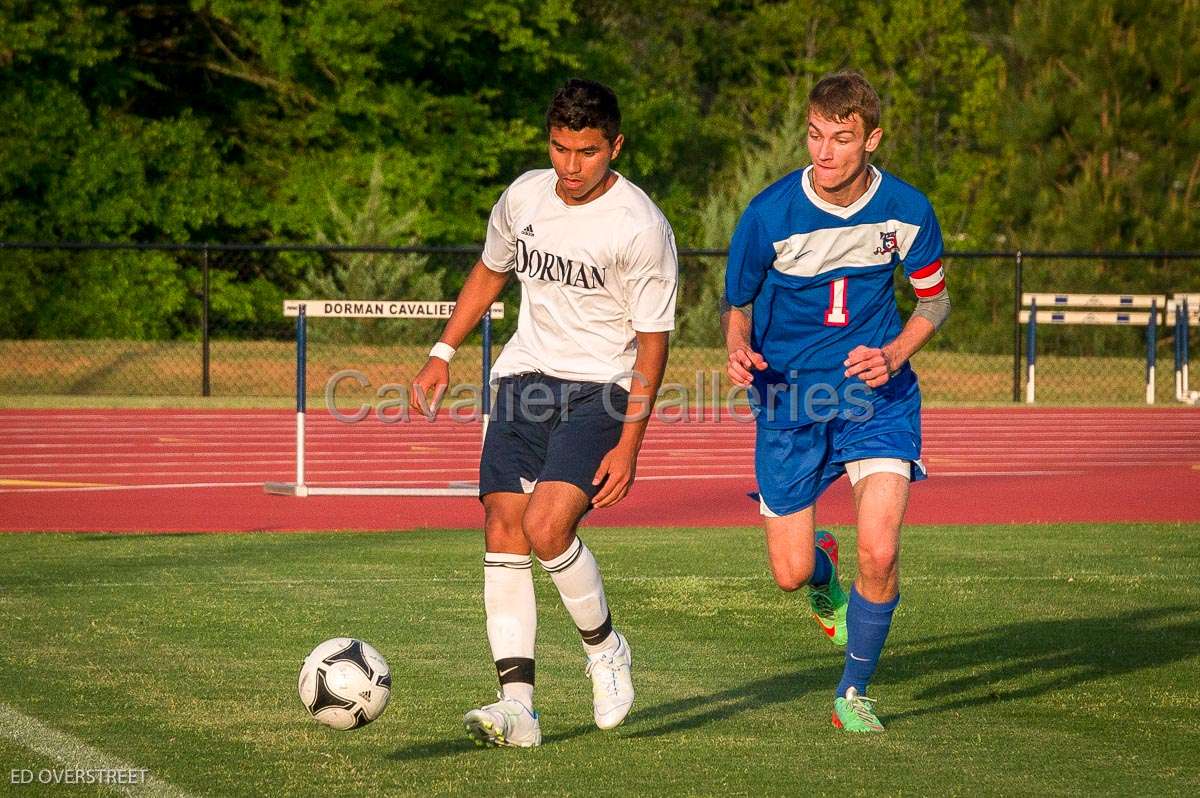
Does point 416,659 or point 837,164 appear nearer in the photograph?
point 837,164

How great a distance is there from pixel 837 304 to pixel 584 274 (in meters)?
0.95

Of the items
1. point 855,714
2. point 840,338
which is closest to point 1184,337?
point 840,338

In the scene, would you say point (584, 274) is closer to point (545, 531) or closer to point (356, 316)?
point (545, 531)

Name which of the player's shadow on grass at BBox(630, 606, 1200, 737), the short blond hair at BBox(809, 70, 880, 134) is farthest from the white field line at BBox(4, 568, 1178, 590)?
the short blond hair at BBox(809, 70, 880, 134)

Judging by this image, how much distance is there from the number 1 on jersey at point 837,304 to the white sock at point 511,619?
1.34 metres

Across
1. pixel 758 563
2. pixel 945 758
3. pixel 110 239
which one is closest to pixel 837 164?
pixel 945 758

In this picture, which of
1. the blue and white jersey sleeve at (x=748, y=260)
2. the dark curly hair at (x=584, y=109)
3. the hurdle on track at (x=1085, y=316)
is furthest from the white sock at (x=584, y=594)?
the hurdle on track at (x=1085, y=316)

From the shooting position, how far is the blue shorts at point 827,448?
577 cm

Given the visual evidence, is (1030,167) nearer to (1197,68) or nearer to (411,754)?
(1197,68)

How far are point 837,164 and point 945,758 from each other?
1951 millimetres

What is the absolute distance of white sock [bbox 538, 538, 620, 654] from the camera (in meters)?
5.56

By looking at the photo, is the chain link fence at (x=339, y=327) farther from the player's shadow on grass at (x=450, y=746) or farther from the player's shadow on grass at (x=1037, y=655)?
the player's shadow on grass at (x=450, y=746)

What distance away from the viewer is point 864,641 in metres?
→ 5.73

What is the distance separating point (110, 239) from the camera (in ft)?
104
